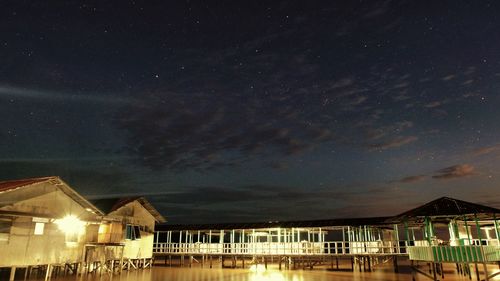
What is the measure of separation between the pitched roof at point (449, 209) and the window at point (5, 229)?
931 inches

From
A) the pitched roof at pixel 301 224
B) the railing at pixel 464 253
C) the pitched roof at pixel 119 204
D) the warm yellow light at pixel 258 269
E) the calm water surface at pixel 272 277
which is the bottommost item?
the calm water surface at pixel 272 277

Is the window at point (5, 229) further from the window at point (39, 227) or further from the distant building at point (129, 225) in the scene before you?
the distant building at point (129, 225)

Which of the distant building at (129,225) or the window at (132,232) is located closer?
the distant building at (129,225)

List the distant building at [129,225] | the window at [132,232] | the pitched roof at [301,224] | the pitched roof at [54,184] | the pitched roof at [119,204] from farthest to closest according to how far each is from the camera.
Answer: the window at [132,232] < the pitched roof at [119,204] < the pitched roof at [301,224] < the distant building at [129,225] < the pitched roof at [54,184]

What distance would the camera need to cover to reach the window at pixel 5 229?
21734 millimetres

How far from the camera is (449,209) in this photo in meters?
21.5

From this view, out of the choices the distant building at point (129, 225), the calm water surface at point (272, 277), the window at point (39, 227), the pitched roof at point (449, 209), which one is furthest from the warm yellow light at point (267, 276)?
the window at point (39, 227)

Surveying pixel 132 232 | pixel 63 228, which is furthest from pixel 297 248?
pixel 63 228

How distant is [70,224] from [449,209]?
25163mm

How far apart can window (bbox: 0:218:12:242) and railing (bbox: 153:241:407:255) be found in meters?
19.7

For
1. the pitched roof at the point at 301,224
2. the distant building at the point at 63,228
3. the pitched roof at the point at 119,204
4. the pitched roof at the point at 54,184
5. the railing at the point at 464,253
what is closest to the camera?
the railing at the point at 464,253

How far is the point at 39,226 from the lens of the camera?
24.2m

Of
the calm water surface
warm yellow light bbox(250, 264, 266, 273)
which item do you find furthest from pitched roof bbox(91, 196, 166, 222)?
warm yellow light bbox(250, 264, 266, 273)

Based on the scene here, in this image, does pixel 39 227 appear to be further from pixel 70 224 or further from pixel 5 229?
pixel 70 224
